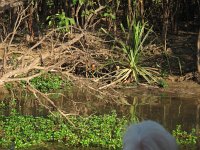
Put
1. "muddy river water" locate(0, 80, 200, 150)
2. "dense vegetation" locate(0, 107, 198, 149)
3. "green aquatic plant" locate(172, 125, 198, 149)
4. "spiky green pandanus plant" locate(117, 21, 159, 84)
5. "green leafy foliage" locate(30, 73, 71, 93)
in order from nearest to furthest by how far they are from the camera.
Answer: "dense vegetation" locate(0, 107, 198, 149) < "green aquatic plant" locate(172, 125, 198, 149) < "muddy river water" locate(0, 80, 200, 150) < "green leafy foliage" locate(30, 73, 71, 93) < "spiky green pandanus plant" locate(117, 21, 159, 84)

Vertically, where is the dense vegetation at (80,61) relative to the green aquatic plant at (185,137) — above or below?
above

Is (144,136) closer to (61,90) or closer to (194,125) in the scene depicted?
(194,125)

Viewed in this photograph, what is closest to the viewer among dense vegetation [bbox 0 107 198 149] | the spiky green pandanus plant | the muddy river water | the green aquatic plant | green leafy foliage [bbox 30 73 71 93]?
dense vegetation [bbox 0 107 198 149]

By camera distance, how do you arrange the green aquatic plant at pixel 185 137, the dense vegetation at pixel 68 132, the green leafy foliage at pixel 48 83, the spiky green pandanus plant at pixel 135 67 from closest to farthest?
the dense vegetation at pixel 68 132 → the green aquatic plant at pixel 185 137 → the green leafy foliage at pixel 48 83 → the spiky green pandanus plant at pixel 135 67

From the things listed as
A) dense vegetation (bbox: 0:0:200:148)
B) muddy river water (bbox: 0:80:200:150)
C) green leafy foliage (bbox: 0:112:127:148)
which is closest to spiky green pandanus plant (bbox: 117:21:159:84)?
dense vegetation (bbox: 0:0:200:148)

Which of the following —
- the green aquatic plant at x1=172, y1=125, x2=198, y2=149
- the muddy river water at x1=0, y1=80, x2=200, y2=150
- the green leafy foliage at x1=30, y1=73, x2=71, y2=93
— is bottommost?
the muddy river water at x1=0, y1=80, x2=200, y2=150

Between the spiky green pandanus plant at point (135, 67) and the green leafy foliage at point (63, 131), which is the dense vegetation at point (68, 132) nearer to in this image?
the green leafy foliage at point (63, 131)

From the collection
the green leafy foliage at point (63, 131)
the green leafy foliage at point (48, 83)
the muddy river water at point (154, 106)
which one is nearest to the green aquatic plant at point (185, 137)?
the muddy river water at point (154, 106)

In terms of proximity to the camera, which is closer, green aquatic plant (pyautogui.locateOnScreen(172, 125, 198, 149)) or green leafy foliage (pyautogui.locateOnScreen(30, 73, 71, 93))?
green aquatic plant (pyautogui.locateOnScreen(172, 125, 198, 149))

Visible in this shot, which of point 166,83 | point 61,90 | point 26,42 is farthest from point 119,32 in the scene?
point 61,90

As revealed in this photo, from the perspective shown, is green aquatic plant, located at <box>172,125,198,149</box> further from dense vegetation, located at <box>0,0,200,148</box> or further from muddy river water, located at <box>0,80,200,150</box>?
muddy river water, located at <box>0,80,200,150</box>

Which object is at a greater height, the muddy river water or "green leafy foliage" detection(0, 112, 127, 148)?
"green leafy foliage" detection(0, 112, 127, 148)

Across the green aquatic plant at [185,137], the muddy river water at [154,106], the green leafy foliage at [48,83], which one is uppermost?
the green leafy foliage at [48,83]

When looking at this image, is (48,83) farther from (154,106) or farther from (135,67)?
(154,106)
